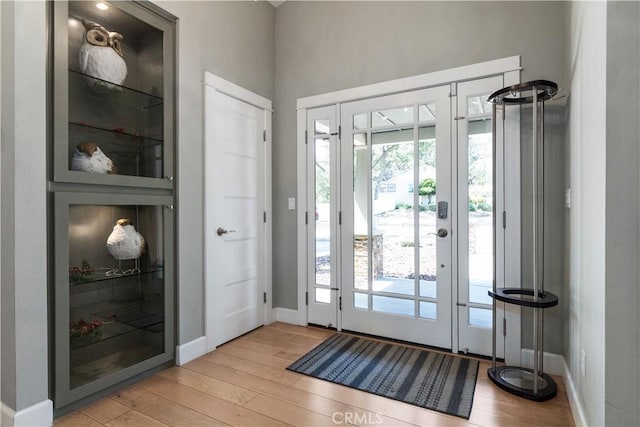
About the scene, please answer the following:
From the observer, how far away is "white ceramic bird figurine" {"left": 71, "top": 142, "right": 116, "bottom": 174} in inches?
77.3

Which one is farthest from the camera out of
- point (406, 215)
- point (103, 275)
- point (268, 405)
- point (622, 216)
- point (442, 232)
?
point (406, 215)

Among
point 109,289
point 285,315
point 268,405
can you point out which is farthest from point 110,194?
point 285,315

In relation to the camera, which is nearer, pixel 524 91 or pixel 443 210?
pixel 524 91

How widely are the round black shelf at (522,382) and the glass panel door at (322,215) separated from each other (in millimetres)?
1428

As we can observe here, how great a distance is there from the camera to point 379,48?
9.61ft

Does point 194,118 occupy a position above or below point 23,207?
above

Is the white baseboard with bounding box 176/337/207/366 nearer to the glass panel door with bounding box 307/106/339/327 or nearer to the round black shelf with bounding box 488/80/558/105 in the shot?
the glass panel door with bounding box 307/106/339/327

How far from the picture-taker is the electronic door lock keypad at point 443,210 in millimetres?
2650

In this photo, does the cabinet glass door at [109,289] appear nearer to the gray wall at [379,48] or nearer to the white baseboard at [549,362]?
the gray wall at [379,48]

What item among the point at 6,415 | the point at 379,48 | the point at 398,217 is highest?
the point at 379,48

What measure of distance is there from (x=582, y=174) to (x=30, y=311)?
2877mm

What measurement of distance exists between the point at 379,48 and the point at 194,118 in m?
1.71

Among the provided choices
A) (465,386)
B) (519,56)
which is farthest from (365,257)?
(519,56)

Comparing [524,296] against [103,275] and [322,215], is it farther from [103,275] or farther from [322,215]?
[103,275]
